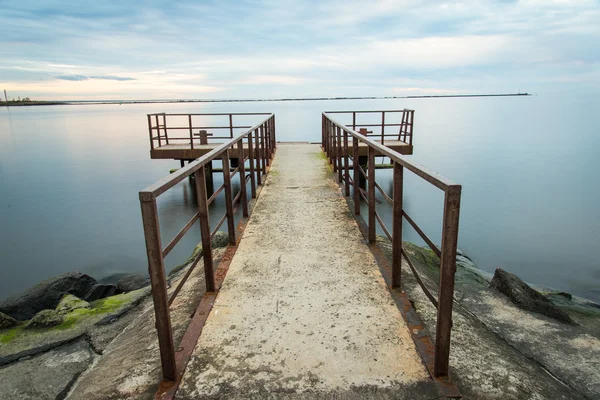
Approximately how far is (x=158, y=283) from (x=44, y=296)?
616 cm

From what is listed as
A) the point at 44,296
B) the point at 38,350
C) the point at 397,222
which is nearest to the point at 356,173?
the point at 397,222

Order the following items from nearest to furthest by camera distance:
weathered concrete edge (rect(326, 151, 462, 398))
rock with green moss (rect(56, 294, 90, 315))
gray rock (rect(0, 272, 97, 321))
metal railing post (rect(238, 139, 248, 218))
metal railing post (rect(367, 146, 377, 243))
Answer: weathered concrete edge (rect(326, 151, 462, 398)) < metal railing post (rect(367, 146, 377, 243)) < metal railing post (rect(238, 139, 248, 218)) < rock with green moss (rect(56, 294, 90, 315)) < gray rock (rect(0, 272, 97, 321))

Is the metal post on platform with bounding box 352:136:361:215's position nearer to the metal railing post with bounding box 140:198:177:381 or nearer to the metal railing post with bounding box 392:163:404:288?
the metal railing post with bounding box 392:163:404:288

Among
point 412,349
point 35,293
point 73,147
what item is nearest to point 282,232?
point 412,349

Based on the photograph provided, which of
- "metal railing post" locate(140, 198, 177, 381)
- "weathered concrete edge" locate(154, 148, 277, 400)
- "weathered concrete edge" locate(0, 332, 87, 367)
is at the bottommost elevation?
"weathered concrete edge" locate(0, 332, 87, 367)

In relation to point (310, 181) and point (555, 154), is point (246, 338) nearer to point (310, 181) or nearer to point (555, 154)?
point (310, 181)

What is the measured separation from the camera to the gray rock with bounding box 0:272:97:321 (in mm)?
6602

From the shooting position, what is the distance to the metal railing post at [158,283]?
2.03 meters

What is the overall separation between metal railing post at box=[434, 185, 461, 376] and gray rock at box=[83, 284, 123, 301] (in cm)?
688

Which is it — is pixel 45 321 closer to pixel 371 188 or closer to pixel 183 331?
pixel 183 331

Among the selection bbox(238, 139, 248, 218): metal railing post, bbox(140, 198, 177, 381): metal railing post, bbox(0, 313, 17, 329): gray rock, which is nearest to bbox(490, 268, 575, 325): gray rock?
bbox(238, 139, 248, 218): metal railing post

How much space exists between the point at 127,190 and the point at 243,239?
19585mm

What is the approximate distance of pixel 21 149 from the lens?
3941 cm

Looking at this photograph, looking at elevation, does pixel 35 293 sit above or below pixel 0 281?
above
